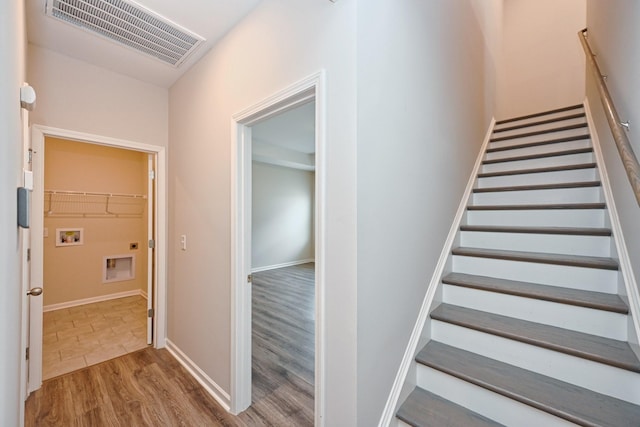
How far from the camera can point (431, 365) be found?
1583mm

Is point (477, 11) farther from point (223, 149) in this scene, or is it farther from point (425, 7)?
point (223, 149)

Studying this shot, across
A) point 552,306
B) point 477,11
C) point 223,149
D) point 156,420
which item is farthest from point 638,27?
point 156,420

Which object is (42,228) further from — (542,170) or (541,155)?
(541,155)

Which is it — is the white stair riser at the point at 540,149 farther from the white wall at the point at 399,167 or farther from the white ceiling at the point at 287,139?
the white ceiling at the point at 287,139

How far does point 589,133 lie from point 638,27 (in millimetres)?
1437

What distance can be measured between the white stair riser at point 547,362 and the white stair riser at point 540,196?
4.42ft

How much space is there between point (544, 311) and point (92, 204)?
5.67 meters

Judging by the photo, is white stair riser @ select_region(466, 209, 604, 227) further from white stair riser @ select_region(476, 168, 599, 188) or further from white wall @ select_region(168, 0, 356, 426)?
white wall @ select_region(168, 0, 356, 426)

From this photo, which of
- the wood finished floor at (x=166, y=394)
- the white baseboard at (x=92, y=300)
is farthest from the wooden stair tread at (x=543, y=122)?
the white baseboard at (x=92, y=300)

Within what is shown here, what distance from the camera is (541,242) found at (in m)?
1.98

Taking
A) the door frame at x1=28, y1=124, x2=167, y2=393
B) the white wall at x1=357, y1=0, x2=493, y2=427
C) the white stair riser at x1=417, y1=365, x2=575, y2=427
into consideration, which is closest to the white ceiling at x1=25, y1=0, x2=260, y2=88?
the door frame at x1=28, y1=124, x2=167, y2=393

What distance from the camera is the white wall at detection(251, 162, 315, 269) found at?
6289mm

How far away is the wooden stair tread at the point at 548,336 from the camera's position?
4.17ft

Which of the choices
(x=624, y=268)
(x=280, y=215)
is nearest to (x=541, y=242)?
(x=624, y=268)
